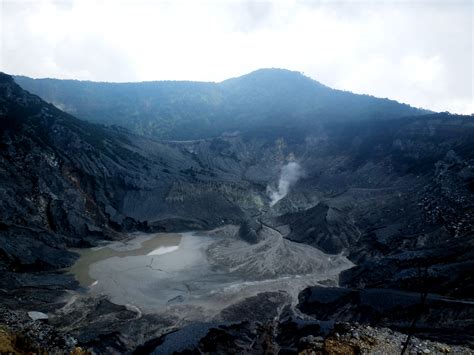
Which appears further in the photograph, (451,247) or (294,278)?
(294,278)

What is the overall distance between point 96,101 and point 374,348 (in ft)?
449

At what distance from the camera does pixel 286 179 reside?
8225 centimetres

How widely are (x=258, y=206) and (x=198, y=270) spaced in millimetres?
29499

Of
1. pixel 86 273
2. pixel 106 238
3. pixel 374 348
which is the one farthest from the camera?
pixel 106 238

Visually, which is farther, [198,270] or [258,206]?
[258,206]

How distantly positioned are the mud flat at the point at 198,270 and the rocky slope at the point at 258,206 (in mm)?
1513

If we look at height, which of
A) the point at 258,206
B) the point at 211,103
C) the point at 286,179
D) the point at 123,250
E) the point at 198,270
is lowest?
the point at 198,270

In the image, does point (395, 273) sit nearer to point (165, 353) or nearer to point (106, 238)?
point (165, 353)

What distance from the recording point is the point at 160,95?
14450 cm

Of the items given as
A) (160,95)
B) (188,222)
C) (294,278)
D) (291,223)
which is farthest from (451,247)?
(160,95)

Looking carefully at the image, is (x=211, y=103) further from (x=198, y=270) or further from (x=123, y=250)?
(x=198, y=270)

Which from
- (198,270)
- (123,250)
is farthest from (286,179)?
(198,270)

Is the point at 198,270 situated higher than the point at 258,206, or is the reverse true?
the point at 258,206

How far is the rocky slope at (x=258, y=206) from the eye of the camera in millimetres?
30297
